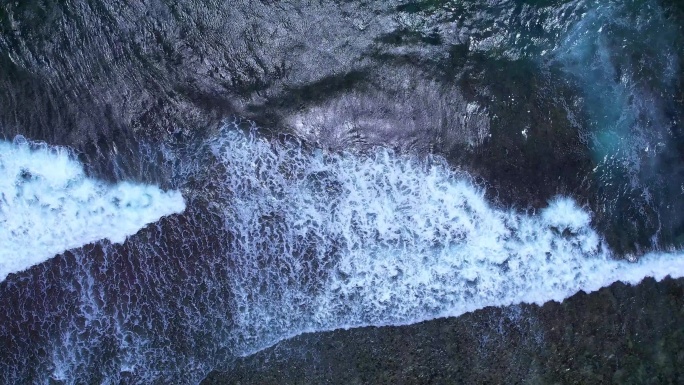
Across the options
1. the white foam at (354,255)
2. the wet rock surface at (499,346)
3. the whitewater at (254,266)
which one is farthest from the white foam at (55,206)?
the wet rock surface at (499,346)

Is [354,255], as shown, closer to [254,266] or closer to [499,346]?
[254,266]

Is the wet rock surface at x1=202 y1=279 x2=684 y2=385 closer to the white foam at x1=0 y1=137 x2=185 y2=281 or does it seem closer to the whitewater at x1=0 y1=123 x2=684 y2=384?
the whitewater at x1=0 y1=123 x2=684 y2=384

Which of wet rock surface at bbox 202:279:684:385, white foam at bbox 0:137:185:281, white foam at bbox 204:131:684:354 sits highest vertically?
white foam at bbox 0:137:185:281

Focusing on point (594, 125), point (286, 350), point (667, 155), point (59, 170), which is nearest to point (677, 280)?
point (667, 155)

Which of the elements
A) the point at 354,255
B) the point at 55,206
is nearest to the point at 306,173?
the point at 354,255

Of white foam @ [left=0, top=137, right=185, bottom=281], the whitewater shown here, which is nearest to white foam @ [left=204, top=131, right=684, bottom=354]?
the whitewater
